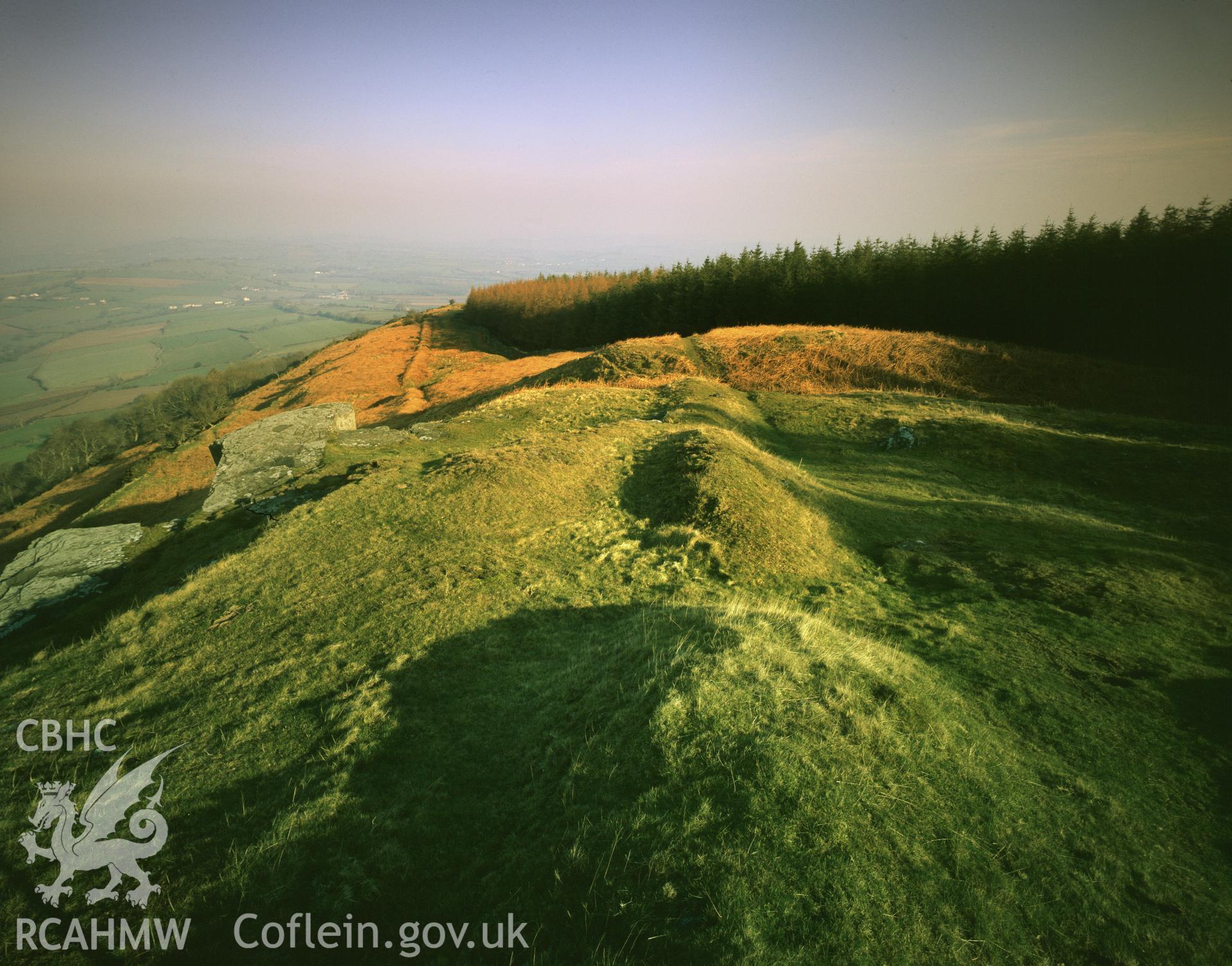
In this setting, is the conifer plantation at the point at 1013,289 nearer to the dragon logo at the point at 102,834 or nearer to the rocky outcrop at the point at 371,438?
the rocky outcrop at the point at 371,438

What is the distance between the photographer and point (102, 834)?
4.24 metres

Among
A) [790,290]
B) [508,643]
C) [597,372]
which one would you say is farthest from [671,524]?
[790,290]

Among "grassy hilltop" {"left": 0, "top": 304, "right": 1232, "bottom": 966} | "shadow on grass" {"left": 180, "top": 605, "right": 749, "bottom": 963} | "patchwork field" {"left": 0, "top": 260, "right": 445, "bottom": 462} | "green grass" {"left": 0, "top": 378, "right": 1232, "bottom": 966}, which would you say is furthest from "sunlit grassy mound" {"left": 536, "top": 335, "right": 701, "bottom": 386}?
"patchwork field" {"left": 0, "top": 260, "right": 445, "bottom": 462}

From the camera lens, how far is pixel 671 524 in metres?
10.8

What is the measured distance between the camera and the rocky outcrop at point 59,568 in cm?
877

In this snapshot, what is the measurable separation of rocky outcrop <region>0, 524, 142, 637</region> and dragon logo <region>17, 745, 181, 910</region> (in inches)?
251

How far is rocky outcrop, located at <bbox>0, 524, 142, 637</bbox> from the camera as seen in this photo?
8.77 metres

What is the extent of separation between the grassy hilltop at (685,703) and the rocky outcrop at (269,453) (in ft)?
4.75

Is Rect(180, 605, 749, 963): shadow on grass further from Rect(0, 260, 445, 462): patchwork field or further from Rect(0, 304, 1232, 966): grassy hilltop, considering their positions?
Rect(0, 260, 445, 462): patchwork field

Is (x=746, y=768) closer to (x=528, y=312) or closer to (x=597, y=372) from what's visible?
(x=597, y=372)

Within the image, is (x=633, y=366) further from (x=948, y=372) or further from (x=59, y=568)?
(x=59, y=568)

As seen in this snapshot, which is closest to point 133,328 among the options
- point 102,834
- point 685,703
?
point 102,834

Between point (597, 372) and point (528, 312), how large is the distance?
120ft

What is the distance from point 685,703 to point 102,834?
5.51 meters
